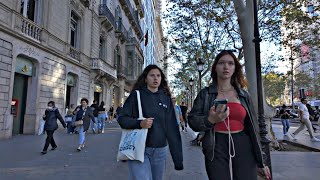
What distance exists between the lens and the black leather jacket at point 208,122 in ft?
7.44

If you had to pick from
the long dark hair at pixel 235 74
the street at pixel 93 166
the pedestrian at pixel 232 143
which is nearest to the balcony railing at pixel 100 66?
the street at pixel 93 166

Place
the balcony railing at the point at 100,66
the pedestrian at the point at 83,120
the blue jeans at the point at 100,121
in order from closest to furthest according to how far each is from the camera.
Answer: the pedestrian at the point at 83,120, the blue jeans at the point at 100,121, the balcony railing at the point at 100,66

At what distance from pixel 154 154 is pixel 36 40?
1314 cm

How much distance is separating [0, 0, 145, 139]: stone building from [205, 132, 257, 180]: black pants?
1141 cm

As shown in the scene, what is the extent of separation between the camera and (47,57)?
1523 cm

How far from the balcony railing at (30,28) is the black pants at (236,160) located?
13018mm

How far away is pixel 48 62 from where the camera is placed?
1538 cm

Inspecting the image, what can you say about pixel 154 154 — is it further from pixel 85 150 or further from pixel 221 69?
pixel 85 150

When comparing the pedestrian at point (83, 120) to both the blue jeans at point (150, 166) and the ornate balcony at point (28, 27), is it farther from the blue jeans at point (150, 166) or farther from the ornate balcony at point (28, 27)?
the blue jeans at point (150, 166)

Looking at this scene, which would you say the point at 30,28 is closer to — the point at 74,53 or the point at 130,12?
the point at 74,53

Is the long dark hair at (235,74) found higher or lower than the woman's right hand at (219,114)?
higher

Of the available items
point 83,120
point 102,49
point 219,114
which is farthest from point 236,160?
point 102,49

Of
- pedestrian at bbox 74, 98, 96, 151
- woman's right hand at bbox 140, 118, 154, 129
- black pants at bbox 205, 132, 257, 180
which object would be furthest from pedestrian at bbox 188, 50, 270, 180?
pedestrian at bbox 74, 98, 96, 151

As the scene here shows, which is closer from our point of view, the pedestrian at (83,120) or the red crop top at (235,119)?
the red crop top at (235,119)
